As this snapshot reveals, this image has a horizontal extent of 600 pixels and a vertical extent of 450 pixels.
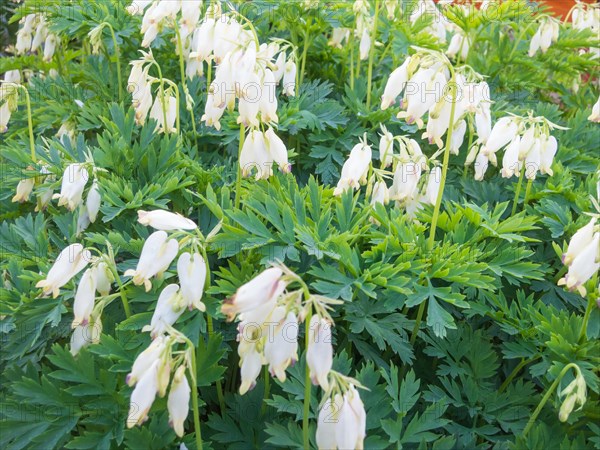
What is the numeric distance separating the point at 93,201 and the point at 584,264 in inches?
67.6

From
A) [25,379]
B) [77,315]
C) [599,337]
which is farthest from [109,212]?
[599,337]

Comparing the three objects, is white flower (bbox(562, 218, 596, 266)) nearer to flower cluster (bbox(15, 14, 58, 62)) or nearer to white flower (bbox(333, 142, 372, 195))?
white flower (bbox(333, 142, 372, 195))

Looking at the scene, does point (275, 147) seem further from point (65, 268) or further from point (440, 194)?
point (65, 268)

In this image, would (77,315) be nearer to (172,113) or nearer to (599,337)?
(172,113)

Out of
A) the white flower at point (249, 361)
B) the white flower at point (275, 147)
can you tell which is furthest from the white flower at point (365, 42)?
the white flower at point (249, 361)

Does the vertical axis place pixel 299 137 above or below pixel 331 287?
below

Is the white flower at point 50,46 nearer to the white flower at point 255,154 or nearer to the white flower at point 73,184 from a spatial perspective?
the white flower at point 73,184

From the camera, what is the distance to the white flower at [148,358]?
1498 millimetres

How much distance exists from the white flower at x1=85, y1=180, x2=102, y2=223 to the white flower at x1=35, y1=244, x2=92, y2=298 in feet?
1.47

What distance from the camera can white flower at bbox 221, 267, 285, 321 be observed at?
4.37ft

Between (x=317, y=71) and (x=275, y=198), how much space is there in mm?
1865

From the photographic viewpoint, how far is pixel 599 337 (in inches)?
87.7

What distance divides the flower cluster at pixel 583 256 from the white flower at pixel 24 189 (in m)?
2.14

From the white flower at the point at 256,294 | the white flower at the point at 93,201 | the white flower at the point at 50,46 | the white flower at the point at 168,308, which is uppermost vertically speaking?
the white flower at the point at 256,294
